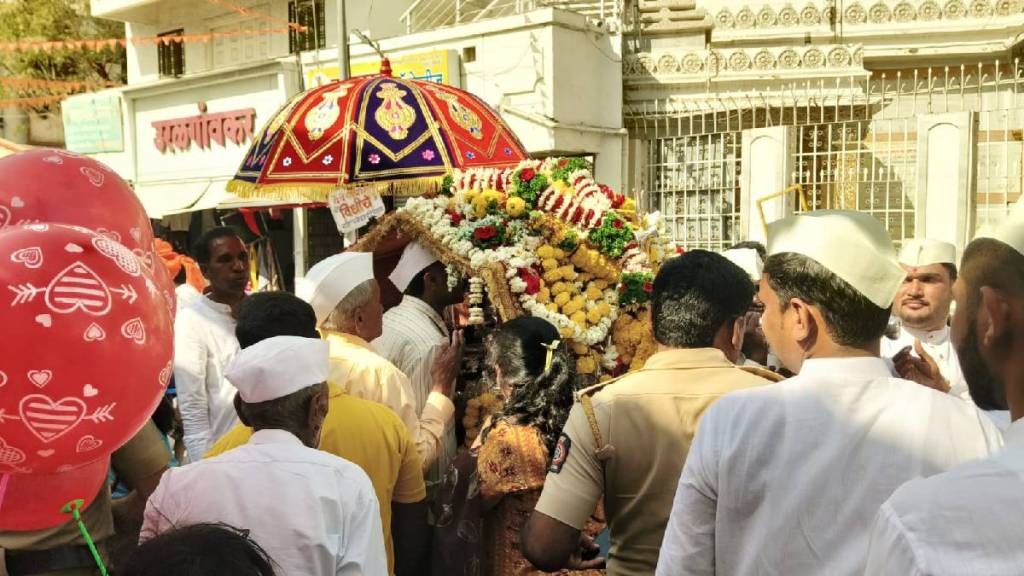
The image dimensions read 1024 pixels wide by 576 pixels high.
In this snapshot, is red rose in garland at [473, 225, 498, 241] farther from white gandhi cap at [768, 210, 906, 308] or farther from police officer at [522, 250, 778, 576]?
white gandhi cap at [768, 210, 906, 308]

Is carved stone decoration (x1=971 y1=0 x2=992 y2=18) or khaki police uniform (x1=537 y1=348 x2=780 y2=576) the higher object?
carved stone decoration (x1=971 y1=0 x2=992 y2=18)

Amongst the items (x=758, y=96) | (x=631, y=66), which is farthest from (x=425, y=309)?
(x=631, y=66)

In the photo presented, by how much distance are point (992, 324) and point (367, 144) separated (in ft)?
16.3

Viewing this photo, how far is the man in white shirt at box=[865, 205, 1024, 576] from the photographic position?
0.99 metres

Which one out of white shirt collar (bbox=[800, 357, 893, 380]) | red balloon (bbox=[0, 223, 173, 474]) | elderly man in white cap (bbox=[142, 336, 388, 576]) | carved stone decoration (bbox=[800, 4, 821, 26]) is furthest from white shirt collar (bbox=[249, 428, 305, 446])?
carved stone decoration (bbox=[800, 4, 821, 26])

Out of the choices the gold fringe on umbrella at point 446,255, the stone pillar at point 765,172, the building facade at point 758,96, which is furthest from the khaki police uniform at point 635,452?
the stone pillar at point 765,172

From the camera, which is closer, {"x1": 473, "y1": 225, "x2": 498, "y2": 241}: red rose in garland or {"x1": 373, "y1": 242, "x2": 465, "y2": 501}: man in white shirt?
{"x1": 373, "y1": 242, "x2": 465, "y2": 501}: man in white shirt

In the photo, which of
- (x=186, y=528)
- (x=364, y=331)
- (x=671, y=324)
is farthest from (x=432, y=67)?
(x=186, y=528)

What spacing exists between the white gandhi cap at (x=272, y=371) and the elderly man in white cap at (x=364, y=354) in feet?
3.59

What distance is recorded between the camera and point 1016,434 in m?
1.08

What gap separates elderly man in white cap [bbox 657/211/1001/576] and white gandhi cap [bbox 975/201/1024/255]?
0.67 meters

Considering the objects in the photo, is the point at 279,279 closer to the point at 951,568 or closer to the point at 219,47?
the point at 219,47

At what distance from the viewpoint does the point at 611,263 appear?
4.98 metres

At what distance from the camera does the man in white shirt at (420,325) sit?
4.48 metres
